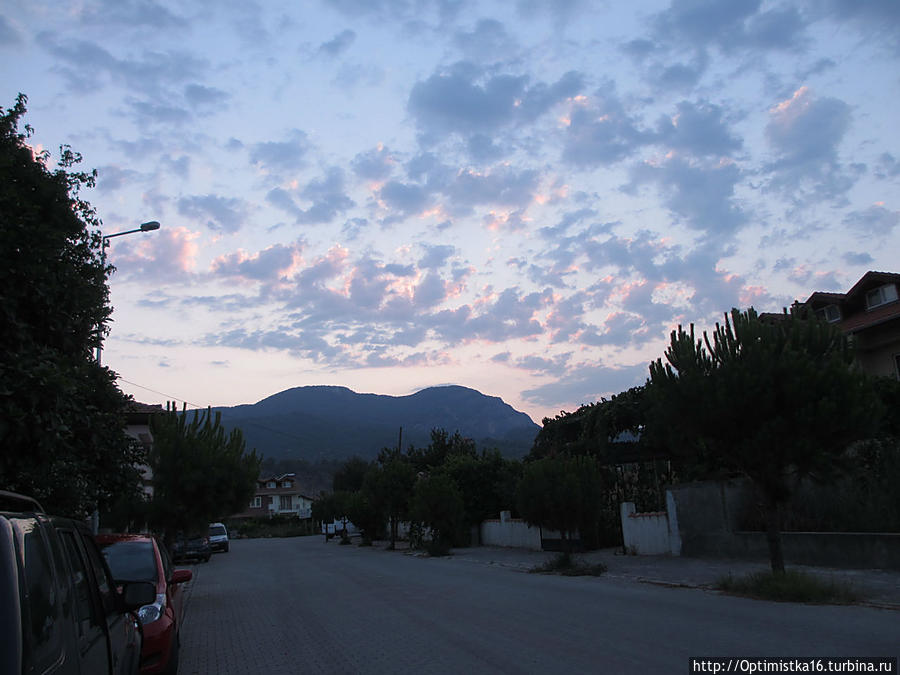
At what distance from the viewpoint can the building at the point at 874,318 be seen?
24969 mm

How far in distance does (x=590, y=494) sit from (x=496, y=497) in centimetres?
1663

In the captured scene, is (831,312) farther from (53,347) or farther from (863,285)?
(53,347)

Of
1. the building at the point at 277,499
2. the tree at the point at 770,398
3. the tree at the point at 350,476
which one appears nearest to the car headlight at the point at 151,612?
the tree at the point at 770,398

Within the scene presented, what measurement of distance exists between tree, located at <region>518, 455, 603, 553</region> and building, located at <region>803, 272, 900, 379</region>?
37.7 ft

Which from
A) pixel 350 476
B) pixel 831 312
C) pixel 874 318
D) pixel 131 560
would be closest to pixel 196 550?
pixel 131 560

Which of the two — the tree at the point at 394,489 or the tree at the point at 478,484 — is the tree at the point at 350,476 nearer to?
the tree at the point at 394,489

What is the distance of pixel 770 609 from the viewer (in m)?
10.6

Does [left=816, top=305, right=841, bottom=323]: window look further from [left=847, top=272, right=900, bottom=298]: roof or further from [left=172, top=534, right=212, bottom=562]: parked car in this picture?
[left=172, top=534, right=212, bottom=562]: parked car

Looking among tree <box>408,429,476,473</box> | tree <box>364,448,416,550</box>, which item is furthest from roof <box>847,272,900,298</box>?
tree <box>408,429,476,473</box>

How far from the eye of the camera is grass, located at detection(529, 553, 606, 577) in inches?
704

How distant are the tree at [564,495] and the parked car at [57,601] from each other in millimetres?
14961

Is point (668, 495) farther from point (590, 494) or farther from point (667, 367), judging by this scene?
point (667, 367)

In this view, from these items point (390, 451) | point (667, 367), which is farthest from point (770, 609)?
point (390, 451)

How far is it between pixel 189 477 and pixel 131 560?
10.8 meters
